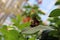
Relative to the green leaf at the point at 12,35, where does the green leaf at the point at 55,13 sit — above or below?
Answer: above

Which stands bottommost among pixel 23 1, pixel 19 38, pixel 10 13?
pixel 19 38

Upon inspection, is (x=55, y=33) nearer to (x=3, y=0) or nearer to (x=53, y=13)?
(x=53, y=13)

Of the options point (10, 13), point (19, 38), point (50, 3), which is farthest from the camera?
point (10, 13)

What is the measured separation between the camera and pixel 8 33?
0.54m

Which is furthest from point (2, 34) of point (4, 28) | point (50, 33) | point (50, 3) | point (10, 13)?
point (10, 13)

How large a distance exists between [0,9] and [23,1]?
1.01 feet

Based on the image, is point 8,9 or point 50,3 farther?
point 8,9

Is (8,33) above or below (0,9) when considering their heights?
below

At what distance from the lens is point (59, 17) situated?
0.60 metres

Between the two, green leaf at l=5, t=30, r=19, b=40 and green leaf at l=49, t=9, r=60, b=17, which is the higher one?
green leaf at l=49, t=9, r=60, b=17

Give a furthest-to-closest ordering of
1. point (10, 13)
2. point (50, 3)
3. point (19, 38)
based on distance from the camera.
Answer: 1. point (10, 13)
2. point (50, 3)
3. point (19, 38)

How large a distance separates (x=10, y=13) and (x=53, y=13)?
1.44m

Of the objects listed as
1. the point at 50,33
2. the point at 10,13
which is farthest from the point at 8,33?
the point at 10,13

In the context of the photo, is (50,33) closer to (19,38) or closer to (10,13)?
(19,38)
